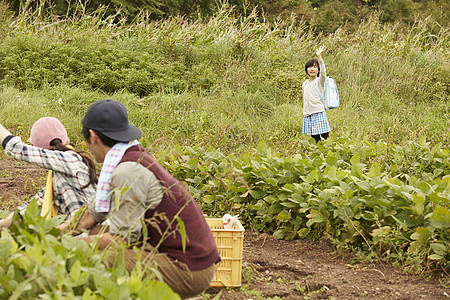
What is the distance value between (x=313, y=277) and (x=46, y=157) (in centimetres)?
226

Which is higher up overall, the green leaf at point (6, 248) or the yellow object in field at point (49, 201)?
the green leaf at point (6, 248)

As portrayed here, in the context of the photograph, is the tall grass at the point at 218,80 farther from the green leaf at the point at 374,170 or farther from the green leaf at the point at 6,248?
the green leaf at the point at 6,248

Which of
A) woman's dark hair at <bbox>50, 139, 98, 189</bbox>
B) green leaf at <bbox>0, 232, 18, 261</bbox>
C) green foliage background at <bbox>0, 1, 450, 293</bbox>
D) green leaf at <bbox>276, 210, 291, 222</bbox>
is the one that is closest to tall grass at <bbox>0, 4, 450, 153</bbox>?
green foliage background at <bbox>0, 1, 450, 293</bbox>

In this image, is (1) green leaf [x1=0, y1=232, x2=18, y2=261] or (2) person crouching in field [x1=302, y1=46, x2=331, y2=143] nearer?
(1) green leaf [x1=0, y1=232, x2=18, y2=261]

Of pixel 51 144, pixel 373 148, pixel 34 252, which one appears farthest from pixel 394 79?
pixel 34 252

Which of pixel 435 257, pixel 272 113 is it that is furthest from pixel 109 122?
pixel 272 113

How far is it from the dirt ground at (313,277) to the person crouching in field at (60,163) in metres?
0.38

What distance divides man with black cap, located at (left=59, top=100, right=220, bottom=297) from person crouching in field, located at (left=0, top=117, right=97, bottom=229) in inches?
17.4

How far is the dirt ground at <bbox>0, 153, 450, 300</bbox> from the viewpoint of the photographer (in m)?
3.94

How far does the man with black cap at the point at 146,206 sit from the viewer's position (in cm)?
267

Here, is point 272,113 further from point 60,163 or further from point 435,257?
point 60,163

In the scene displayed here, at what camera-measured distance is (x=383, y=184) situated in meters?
4.46

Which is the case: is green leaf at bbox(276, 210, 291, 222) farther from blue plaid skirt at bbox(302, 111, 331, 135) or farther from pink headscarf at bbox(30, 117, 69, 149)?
blue plaid skirt at bbox(302, 111, 331, 135)

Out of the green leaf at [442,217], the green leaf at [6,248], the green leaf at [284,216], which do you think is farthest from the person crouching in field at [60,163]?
the green leaf at [442,217]
